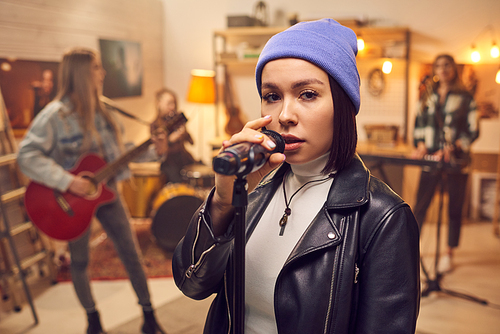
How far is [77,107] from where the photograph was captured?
8.02 feet

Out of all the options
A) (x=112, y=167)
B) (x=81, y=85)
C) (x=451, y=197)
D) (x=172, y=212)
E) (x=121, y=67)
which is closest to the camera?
(x=81, y=85)

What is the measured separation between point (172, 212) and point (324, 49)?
2930 millimetres

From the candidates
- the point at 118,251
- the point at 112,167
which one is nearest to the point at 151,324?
the point at 118,251

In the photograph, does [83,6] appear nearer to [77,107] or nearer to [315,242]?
[77,107]

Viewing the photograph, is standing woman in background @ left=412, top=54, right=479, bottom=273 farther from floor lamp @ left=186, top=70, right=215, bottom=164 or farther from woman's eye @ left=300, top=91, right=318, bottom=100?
woman's eye @ left=300, top=91, right=318, bottom=100

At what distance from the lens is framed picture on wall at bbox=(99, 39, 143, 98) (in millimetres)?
4334

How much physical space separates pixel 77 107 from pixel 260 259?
1834 millimetres

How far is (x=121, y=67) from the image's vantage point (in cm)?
455

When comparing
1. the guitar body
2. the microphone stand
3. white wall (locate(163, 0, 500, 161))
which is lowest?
the guitar body

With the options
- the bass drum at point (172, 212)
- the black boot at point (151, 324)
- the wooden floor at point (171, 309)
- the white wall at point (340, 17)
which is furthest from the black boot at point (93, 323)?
the white wall at point (340, 17)

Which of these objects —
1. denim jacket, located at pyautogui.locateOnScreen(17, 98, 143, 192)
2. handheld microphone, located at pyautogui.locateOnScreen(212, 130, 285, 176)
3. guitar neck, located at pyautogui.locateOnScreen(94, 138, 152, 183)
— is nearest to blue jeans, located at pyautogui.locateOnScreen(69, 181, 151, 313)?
guitar neck, located at pyautogui.locateOnScreen(94, 138, 152, 183)

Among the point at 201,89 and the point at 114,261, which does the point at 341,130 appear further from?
the point at 201,89

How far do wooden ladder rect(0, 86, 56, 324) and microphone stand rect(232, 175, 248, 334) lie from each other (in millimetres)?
2464

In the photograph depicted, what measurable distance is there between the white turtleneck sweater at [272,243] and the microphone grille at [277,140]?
16 cm
